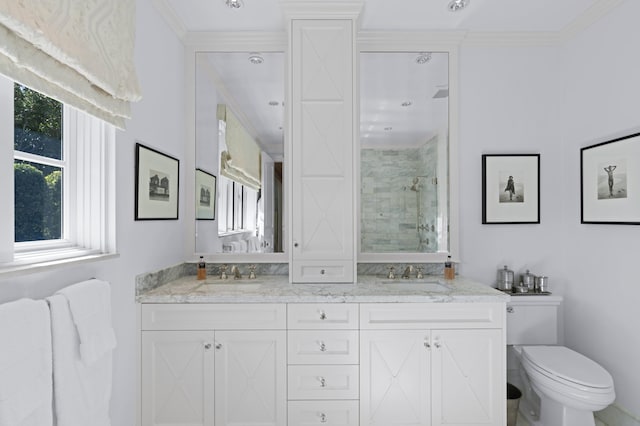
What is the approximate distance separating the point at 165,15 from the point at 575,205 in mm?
2979

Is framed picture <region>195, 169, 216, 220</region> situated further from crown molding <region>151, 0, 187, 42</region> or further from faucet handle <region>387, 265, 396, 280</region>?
faucet handle <region>387, 265, 396, 280</region>

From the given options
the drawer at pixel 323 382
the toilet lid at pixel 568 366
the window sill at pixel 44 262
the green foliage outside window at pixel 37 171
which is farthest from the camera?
the drawer at pixel 323 382

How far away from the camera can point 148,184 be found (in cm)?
194

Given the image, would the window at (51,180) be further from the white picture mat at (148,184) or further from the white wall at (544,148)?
the white wall at (544,148)

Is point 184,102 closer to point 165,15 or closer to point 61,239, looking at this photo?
point 165,15

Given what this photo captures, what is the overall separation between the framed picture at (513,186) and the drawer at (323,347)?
4.51 ft

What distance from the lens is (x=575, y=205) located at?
2.38 metres

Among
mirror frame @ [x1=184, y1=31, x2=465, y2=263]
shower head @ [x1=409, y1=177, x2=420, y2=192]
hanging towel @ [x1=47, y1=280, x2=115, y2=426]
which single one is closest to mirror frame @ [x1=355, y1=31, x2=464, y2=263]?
mirror frame @ [x1=184, y1=31, x2=465, y2=263]

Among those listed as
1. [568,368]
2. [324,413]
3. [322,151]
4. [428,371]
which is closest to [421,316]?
[428,371]

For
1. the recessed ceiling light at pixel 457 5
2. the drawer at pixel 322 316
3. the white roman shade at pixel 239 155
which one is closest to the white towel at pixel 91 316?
the drawer at pixel 322 316

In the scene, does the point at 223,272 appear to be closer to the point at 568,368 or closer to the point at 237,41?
the point at 237,41

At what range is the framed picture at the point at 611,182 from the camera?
6.28 feet

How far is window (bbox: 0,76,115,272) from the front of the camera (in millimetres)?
1179

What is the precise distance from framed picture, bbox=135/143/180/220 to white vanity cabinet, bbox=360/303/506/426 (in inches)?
52.6
